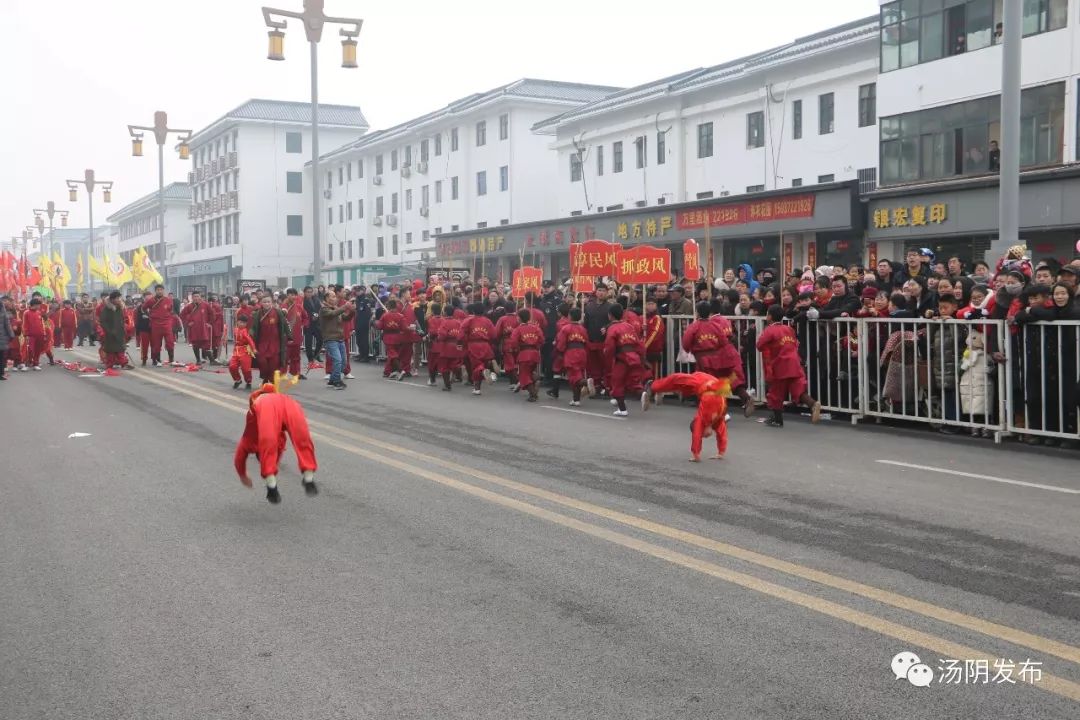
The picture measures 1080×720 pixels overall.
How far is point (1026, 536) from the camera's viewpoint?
6.88 m

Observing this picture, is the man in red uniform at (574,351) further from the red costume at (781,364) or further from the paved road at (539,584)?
the paved road at (539,584)

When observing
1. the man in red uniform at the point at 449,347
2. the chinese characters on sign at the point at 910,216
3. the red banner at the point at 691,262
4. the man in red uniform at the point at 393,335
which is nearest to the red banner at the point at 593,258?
the red banner at the point at 691,262

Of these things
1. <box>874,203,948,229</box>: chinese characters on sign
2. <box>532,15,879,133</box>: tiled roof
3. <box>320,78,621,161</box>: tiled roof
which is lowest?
<box>874,203,948,229</box>: chinese characters on sign

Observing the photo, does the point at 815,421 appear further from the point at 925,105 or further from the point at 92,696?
the point at 925,105

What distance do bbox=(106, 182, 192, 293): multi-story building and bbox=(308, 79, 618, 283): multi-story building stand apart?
32229mm

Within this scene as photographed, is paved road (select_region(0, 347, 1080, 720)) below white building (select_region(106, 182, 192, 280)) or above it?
below

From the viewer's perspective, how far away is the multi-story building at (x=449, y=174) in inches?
2012

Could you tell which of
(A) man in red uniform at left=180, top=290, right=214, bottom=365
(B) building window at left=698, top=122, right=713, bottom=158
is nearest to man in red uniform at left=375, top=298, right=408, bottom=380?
(A) man in red uniform at left=180, top=290, right=214, bottom=365

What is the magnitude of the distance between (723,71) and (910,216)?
12.4m

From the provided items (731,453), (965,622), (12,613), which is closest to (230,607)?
(12,613)

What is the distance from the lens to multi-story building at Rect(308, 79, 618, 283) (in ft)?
168

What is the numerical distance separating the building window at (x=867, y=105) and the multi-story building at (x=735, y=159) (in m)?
0.03

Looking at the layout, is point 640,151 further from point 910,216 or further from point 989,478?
point 989,478

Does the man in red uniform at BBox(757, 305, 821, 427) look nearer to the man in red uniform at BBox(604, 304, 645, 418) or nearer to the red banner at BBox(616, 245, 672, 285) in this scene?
the man in red uniform at BBox(604, 304, 645, 418)
